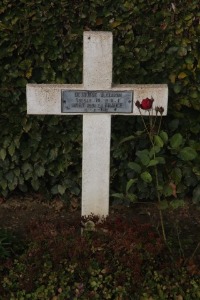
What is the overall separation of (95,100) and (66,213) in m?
1.51

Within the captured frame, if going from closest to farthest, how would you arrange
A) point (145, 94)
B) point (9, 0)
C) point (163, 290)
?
point (163, 290) < point (145, 94) < point (9, 0)

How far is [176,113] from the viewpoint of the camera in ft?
15.9

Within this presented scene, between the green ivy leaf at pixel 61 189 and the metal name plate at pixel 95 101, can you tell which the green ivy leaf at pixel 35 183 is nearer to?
the green ivy leaf at pixel 61 189

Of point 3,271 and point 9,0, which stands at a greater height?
point 9,0

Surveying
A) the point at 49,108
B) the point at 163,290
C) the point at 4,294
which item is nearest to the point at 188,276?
the point at 163,290

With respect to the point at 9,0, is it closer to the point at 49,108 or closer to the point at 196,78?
the point at 49,108

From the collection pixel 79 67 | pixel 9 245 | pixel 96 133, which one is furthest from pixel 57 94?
pixel 9 245

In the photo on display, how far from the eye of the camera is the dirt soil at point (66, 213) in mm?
4774

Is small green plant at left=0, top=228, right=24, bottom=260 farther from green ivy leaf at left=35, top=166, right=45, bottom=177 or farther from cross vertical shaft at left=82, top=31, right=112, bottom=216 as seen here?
green ivy leaf at left=35, top=166, right=45, bottom=177

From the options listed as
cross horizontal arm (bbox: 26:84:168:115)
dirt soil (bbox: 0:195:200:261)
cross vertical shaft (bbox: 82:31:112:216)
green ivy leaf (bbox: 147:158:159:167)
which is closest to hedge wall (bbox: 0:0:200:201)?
dirt soil (bbox: 0:195:200:261)

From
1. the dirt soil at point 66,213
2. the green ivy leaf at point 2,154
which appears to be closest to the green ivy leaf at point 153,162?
the dirt soil at point 66,213

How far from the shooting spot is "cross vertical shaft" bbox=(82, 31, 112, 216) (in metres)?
3.82

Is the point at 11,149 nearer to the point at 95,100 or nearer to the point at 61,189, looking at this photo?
the point at 61,189

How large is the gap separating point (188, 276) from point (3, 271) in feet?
3.91
